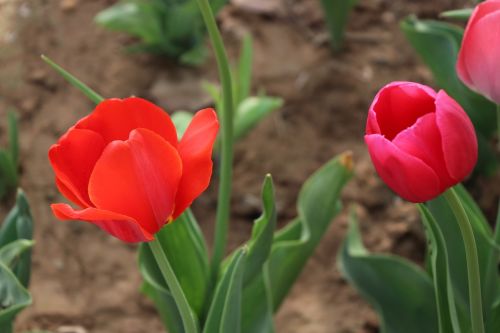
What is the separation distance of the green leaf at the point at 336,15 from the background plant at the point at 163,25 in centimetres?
30

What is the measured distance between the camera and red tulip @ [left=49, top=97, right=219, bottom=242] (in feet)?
2.85

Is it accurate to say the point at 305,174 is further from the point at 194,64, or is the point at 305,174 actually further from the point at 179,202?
the point at 179,202

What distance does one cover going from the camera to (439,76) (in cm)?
161

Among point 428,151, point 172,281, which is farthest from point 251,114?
point 428,151

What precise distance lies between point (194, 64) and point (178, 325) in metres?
1.09

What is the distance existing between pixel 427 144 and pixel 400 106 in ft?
0.21

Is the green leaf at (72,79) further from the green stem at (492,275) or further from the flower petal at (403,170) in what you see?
the green stem at (492,275)

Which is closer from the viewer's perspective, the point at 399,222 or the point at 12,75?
the point at 399,222

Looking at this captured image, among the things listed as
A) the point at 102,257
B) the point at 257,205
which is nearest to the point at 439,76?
the point at 257,205

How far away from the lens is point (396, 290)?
1.43 m

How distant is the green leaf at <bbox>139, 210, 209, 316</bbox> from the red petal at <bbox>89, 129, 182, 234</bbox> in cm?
41

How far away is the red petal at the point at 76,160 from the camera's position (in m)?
0.90

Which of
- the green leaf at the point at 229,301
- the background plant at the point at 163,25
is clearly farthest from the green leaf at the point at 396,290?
the background plant at the point at 163,25

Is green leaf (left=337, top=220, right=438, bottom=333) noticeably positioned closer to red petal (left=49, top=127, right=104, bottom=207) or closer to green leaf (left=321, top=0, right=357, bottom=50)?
red petal (left=49, top=127, right=104, bottom=207)
